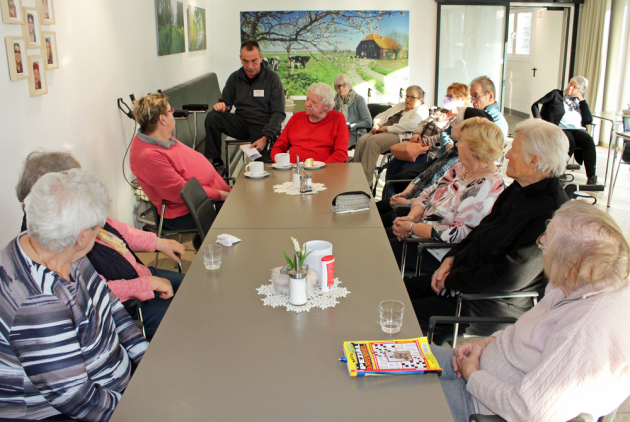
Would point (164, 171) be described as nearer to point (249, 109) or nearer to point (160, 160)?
point (160, 160)

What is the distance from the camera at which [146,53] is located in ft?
16.6

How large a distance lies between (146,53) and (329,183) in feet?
8.88

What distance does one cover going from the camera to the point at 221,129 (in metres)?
5.56

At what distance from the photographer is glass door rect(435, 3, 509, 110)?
879 cm

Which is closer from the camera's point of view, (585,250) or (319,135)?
(585,250)

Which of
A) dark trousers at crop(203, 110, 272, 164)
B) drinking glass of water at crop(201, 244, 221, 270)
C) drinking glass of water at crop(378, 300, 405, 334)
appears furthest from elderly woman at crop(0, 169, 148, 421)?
dark trousers at crop(203, 110, 272, 164)

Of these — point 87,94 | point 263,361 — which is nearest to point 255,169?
point 87,94

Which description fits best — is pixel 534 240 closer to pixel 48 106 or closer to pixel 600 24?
pixel 48 106

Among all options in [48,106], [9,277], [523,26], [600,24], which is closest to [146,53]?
[48,106]

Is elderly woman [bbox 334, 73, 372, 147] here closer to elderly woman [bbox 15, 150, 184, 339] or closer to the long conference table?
the long conference table

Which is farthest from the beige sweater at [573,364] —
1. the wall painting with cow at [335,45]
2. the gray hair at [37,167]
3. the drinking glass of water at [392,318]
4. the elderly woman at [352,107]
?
the wall painting with cow at [335,45]

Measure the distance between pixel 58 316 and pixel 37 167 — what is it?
93 cm

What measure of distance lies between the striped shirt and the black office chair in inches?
51.5

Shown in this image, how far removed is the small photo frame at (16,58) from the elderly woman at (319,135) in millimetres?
2204
